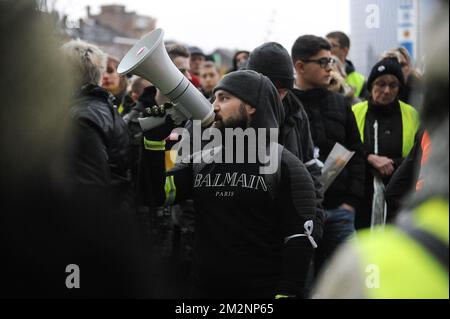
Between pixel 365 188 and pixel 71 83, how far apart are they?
4.48m

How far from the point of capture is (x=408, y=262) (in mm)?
1037

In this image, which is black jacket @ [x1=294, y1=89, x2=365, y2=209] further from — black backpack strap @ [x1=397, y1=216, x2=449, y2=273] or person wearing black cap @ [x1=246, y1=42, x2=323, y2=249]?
black backpack strap @ [x1=397, y1=216, x2=449, y2=273]

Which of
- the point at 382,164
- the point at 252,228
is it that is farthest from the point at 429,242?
the point at 382,164

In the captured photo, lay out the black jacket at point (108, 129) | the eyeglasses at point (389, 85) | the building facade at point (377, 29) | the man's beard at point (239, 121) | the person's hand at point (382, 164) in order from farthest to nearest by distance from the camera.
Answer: the building facade at point (377, 29) < the eyeglasses at point (389, 85) < the person's hand at point (382, 164) < the black jacket at point (108, 129) < the man's beard at point (239, 121)

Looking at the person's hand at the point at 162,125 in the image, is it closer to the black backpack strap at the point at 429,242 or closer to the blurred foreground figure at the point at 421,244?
the blurred foreground figure at the point at 421,244

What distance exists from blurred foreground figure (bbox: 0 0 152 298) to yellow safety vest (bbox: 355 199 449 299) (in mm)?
387

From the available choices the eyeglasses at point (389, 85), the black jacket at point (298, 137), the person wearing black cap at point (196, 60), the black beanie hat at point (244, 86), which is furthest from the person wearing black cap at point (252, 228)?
the person wearing black cap at point (196, 60)

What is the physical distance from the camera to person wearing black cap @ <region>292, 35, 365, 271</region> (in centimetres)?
482

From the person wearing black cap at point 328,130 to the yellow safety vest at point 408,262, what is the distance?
370 centimetres

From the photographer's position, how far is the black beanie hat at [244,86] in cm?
349

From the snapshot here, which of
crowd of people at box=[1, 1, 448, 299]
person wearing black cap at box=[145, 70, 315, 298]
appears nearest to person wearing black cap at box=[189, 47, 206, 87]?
crowd of people at box=[1, 1, 448, 299]

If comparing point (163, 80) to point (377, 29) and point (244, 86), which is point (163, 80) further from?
point (377, 29)

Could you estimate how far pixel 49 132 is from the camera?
117 cm
